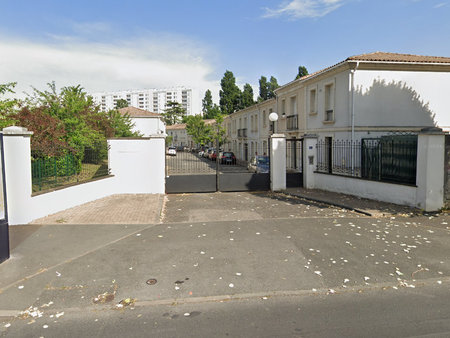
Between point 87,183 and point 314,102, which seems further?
point 314,102

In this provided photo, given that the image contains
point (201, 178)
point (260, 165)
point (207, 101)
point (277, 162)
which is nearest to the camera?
point (201, 178)

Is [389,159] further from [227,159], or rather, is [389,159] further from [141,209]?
[227,159]

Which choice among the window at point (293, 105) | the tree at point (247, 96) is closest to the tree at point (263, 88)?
the tree at point (247, 96)

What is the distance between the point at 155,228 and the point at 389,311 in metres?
5.46

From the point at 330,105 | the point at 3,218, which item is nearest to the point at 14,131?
the point at 3,218

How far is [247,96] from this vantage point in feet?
179

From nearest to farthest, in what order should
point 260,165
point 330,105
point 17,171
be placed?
1. point 17,171
2. point 260,165
3. point 330,105

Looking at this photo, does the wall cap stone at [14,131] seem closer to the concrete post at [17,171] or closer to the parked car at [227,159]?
the concrete post at [17,171]

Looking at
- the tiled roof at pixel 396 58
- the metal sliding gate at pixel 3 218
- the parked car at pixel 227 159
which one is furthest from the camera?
the parked car at pixel 227 159

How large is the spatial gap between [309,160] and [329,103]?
6.58 m

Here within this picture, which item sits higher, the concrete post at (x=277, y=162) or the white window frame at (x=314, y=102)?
the white window frame at (x=314, y=102)

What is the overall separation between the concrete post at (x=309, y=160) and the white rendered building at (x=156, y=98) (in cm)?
12328

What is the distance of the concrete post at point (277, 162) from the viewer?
1328 cm

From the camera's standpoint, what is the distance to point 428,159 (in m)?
9.13
